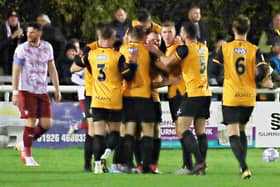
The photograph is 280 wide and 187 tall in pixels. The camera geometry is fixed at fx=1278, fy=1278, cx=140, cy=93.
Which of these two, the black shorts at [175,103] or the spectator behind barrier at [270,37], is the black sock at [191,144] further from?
the spectator behind barrier at [270,37]

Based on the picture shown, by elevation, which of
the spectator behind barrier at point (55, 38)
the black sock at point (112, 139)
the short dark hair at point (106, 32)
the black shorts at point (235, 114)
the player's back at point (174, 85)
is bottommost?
the black sock at point (112, 139)

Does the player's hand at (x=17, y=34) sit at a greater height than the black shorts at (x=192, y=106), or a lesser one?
greater

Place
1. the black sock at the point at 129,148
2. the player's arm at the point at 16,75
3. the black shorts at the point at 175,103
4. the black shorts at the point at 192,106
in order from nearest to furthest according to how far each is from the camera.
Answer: the black shorts at the point at 192,106 → the black sock at the point at 129,148 → the black shorts at the point at 175,103 → the player's arm at the point at 16,75

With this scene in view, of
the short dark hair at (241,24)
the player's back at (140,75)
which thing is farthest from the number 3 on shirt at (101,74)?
the short dark hair at (241,24)

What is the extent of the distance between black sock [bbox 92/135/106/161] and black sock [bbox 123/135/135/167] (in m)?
0.34

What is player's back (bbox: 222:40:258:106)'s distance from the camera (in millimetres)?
18484

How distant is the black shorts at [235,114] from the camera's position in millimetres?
18531

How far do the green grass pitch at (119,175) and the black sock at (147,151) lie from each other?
0.33 m

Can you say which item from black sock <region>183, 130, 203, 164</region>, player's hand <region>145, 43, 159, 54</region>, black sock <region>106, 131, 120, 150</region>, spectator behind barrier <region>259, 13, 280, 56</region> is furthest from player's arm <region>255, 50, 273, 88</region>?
spectator behind barrier <region>259, 13, 280, 56</region>

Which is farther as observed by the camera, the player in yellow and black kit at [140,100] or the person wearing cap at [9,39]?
the person wearing cap at [9,39]

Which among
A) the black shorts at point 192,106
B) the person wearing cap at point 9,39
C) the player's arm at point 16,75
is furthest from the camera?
the person wearing cap at point 9,39

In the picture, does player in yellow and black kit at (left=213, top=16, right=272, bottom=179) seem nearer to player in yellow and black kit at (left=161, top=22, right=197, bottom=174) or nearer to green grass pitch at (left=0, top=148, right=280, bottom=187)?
green grass pitch at (left=0, top=148, right=280, bottom=187)

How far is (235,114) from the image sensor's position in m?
18.5

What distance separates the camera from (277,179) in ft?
61.2
